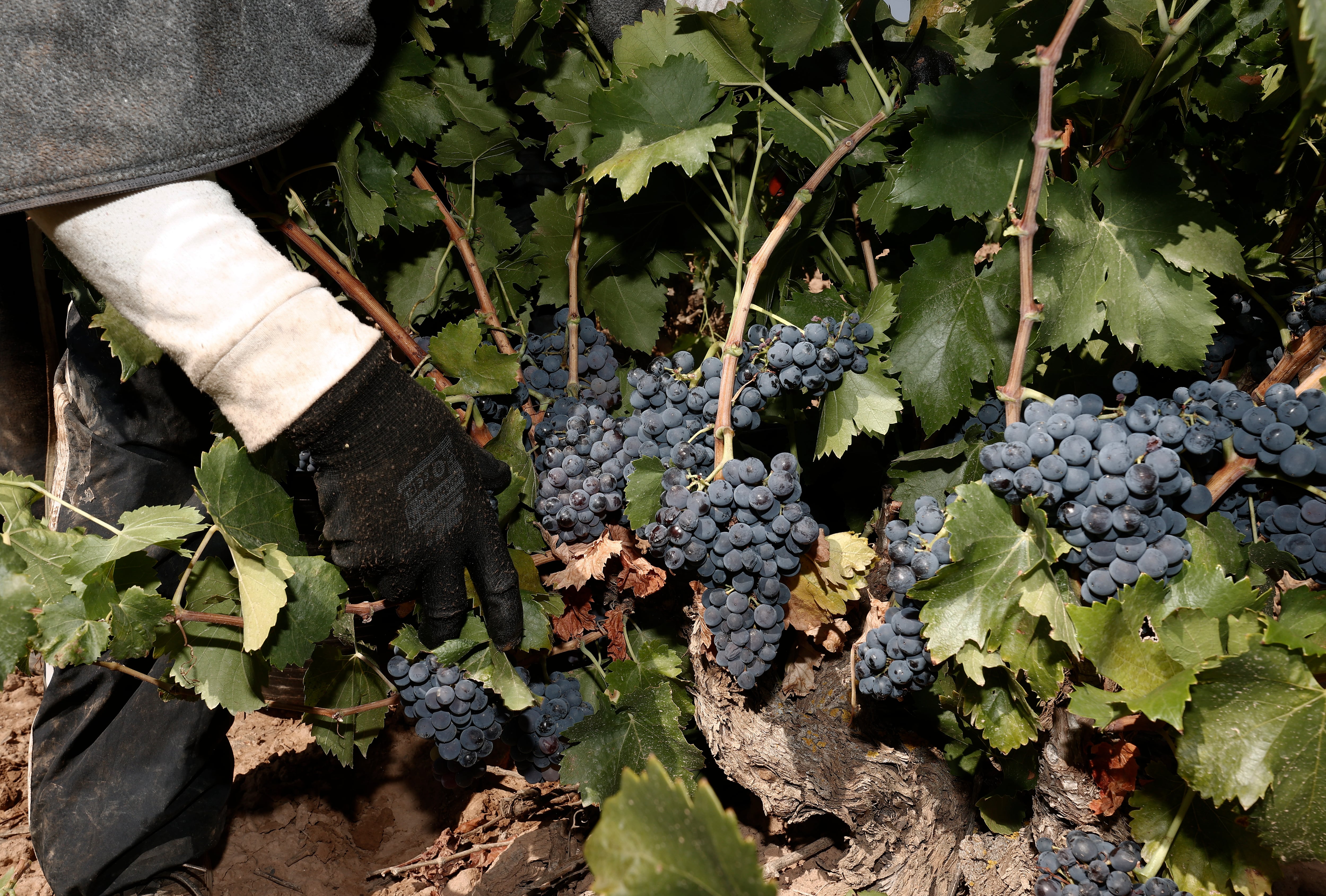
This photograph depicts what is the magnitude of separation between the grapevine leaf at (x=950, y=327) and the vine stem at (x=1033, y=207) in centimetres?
9

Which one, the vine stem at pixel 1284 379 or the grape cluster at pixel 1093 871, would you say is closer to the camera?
the vine stem at pixel 1284 379

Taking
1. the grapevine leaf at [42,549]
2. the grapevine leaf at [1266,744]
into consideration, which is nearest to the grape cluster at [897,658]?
the grapevine leaf at [1266,744]

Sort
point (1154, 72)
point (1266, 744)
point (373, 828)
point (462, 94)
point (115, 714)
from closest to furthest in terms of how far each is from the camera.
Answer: point (1266, 744) → point (1154, 72) → point (462, 94) → point (115, 714) → point (373, 828)

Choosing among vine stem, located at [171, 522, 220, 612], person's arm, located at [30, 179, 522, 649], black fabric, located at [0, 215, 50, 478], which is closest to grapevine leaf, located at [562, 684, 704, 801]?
person's arm, located at [30, 179, 522, 649]

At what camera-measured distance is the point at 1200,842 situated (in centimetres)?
122

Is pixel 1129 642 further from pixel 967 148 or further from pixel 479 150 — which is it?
pixel 479 150

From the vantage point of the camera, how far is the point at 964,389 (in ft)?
4.53

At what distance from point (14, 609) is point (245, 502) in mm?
392

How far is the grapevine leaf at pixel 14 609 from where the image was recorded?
3.56 feet

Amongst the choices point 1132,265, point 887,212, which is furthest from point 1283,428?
point 887,212

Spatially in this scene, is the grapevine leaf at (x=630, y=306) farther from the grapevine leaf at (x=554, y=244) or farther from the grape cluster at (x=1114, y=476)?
the grape cluster at (x=1114, y=476)

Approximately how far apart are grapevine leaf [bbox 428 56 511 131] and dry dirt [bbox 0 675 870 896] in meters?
1.74

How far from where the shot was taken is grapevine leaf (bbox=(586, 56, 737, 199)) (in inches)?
54.5

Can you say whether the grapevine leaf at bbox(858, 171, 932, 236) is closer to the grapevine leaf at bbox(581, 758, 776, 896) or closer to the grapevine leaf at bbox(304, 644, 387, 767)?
the grapevine leaf at bbox(581, 758, 776, 896)
